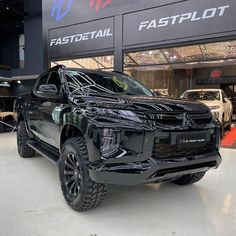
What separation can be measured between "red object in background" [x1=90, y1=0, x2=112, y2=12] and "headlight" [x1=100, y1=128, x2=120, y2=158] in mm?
6700

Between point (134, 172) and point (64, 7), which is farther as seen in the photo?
point (64, 7)

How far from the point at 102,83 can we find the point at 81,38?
593 centimetres

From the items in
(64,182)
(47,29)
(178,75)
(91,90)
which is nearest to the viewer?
(64,182)

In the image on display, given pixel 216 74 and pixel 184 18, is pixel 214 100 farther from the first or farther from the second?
pixel 216 74

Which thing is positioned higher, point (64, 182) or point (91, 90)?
point (91, 90)

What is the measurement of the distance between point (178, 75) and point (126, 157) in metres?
12.0

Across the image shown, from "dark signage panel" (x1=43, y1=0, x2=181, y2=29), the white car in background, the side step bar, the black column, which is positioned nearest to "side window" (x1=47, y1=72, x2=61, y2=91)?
the side step bar

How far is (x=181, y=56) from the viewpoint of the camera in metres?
9.31

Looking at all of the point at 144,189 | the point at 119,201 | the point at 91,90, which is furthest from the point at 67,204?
the point at 91,90

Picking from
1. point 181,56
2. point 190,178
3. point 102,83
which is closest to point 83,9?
point 181,56

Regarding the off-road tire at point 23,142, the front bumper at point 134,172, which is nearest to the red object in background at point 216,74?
the off-road tire at point 23,142

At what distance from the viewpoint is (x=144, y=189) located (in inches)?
130

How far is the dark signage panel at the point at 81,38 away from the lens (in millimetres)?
7983

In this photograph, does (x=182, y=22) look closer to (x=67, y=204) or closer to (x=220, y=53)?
(x=220, y=53)
